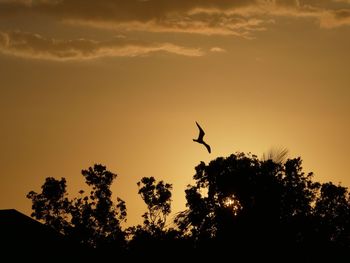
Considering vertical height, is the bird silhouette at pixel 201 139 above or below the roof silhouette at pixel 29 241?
above

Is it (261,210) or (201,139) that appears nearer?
(201,139)

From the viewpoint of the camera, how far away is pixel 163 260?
4634 centimetres

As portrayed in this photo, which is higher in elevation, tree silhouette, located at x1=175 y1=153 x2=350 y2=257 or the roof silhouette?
tree silhouette, located at x1=175 y1=153 x2=350 y2=257

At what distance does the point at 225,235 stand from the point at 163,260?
5.13 meters

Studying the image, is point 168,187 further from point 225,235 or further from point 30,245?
point 30,245

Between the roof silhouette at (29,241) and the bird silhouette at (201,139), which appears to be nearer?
the bird silhouette at (201,139)

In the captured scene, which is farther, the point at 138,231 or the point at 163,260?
the point at 138,231

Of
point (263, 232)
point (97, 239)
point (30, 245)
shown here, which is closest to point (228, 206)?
point (263, 232)

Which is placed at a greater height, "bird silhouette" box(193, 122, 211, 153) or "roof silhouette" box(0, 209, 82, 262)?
"bird silhouette" box(193, 122, 211, 153)

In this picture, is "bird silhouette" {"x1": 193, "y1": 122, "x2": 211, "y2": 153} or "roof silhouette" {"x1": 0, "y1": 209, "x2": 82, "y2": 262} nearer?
"bird silhouette" {"x1": 193, "y1": 122, "x2": 211, "y2": 153}

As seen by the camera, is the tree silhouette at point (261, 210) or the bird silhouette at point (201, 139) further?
the tree silhouette at point (261, 210)

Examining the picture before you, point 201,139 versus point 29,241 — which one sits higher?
point 201,139

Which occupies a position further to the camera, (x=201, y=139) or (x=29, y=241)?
(x=29, y=241)

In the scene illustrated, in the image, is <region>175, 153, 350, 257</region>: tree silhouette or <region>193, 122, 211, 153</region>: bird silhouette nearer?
<region>193, 122, 211, 153</region>: bird silhouette
